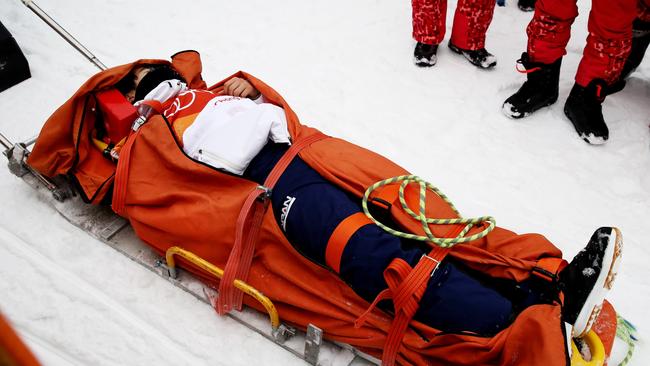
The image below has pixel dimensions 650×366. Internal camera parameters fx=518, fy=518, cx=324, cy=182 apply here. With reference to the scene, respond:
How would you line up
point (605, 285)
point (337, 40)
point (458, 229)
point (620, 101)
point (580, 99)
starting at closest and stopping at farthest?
point (605, 285) < point (458, 229) < point (580, 99) < point (620, 101) < point (337, 40)

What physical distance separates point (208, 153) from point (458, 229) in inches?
40.7

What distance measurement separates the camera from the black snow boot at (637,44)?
3176 mm

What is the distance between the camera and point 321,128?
3.19 metres

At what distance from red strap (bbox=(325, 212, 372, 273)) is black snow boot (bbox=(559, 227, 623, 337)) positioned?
0.69 m

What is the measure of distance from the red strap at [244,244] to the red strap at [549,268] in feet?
3.27

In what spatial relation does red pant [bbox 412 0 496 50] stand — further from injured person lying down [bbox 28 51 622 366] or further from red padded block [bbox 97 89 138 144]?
red padded block [bbox 97 89 138 144]

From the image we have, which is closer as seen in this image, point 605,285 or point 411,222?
point 605,285

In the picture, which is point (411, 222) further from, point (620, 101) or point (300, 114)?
point (620, 101)

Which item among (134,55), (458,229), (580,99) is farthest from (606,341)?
(134,55)

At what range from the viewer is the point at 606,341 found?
67.9 inches

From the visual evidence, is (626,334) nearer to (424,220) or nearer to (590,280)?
(590,280)

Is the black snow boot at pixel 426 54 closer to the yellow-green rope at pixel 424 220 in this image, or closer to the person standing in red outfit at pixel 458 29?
the person standing in red outfit at pixel 458 29

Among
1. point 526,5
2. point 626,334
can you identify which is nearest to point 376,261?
point 626,334

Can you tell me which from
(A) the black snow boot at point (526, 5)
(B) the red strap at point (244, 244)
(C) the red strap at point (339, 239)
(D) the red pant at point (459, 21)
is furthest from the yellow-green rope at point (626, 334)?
(A) the black snow boot at point (526, 5)
